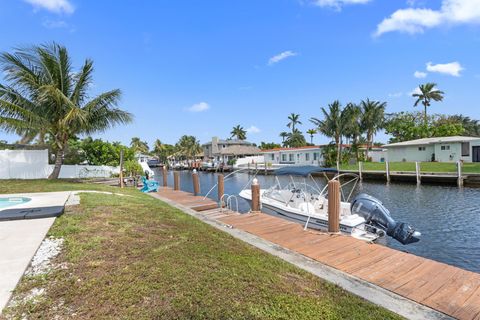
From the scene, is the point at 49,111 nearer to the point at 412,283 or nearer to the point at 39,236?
the point at 39,236

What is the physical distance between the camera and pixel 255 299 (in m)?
3.37

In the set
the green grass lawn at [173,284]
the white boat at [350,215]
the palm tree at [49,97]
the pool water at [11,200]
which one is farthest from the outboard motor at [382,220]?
the palm tree at [49,97]


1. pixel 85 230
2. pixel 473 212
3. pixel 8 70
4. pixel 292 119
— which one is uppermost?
pixel 292 119

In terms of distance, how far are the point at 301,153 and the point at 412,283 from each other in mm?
41287

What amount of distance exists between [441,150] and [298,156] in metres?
19.4

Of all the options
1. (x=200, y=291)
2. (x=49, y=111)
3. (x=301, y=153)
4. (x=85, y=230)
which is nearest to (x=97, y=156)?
(x=49, y=111)

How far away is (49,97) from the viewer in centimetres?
1477

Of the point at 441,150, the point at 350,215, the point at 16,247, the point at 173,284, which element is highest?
the point at 441,150

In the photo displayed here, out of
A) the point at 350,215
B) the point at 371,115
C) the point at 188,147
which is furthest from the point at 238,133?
the point at 350,215

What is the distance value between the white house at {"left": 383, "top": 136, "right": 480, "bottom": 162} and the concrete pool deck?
3581 centimetres

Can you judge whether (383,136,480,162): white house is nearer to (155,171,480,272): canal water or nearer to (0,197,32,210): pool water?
(155,171,480,272): canal water

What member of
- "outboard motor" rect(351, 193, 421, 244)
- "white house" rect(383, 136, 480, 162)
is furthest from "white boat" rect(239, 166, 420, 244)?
"white house" rect(383, 136, 480, 162)

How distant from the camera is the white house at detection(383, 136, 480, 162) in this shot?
96.0 feet

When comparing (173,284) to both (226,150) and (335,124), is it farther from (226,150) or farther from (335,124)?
(226,150)
